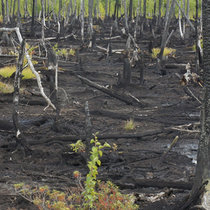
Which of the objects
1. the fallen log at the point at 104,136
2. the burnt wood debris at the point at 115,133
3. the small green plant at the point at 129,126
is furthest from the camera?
the small green plant at the point at 129,126

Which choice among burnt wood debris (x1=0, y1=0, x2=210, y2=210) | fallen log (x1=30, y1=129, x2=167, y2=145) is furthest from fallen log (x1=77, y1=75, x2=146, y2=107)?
fallen log (x1=30, y1=129, x2=167, y2=145)

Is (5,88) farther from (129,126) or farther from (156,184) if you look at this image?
(156,184)

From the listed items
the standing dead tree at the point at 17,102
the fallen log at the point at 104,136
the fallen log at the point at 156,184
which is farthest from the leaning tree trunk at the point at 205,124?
the fallen log at the point at 104,136

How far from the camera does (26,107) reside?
11945 millimetres

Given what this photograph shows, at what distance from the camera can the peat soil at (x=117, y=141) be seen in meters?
6.70

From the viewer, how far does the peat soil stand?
6.70m

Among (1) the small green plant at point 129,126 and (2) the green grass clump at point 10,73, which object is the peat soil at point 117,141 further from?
(2) the green grass clump at point 10,73

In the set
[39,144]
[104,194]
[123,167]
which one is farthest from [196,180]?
[39,144]

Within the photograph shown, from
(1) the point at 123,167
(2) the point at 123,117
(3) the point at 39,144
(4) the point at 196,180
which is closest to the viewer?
(4) the point at 196,180

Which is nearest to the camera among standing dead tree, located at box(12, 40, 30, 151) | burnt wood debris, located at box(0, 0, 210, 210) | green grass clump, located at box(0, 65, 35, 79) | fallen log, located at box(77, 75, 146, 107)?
burnt wood debris, located at box(0, 0, 210, 210)

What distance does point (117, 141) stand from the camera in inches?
357

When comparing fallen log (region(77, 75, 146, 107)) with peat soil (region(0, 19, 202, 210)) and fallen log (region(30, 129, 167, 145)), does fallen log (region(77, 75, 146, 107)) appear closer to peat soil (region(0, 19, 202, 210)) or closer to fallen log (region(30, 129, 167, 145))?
peat soil (region(0, 19, 202, 210))

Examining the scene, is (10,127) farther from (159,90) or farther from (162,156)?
(159,90)

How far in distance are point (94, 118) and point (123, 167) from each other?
3.34m
